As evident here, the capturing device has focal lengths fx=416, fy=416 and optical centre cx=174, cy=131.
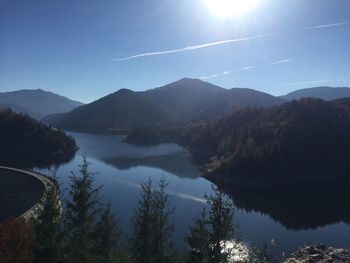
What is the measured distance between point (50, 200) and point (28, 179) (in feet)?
233

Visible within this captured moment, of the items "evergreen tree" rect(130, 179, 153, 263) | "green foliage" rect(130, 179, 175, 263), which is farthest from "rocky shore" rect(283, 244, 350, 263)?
"evergreen tree" rect(130, 179, 153, 263)

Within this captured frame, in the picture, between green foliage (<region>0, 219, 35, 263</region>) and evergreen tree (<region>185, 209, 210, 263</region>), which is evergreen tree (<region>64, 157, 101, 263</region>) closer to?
green foliage (<region>0, 219, 35, 263</region>)

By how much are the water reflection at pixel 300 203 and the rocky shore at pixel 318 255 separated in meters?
19.1

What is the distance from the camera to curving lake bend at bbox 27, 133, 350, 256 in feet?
248

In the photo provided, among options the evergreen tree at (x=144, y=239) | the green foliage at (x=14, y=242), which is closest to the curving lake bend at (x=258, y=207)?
the green foliage at (x=14, y=242)

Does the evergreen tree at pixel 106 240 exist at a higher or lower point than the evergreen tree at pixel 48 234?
lower

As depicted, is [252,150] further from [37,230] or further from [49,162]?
[37,230]

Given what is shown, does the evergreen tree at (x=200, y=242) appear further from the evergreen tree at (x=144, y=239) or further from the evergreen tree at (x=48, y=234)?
the evergreen tree at (x=48, y=234)

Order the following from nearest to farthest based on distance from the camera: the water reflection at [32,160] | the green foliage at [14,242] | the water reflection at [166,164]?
the green foliage at [14,242] < the water reflection at [32,160] < the water reflection at [166,164]

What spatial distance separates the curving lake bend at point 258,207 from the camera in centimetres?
7556

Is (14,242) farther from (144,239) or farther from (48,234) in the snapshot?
(48,234)

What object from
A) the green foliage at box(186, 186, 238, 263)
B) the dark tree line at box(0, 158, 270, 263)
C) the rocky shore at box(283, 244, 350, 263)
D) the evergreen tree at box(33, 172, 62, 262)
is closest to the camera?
the evergreen tree at box(33, 172, 62, 262)

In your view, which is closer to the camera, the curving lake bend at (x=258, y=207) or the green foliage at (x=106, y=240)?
the green foliage at (x=106, y=240)

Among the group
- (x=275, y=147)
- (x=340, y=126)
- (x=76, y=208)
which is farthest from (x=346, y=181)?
(x=76, y=208)
